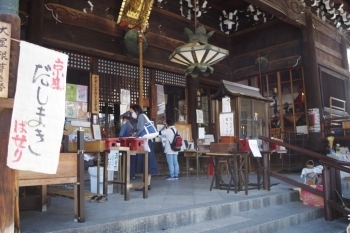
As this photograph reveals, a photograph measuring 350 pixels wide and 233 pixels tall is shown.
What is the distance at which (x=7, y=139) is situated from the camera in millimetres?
3115

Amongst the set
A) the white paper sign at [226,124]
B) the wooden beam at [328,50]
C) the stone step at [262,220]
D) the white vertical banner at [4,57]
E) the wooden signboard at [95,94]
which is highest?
the wooden beam at [328,50]

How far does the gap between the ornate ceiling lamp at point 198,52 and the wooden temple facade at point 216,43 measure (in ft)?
4.31

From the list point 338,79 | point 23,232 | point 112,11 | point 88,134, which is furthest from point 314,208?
point 338,79

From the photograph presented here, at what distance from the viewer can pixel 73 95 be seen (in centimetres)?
842

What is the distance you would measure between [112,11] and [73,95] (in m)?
2.84

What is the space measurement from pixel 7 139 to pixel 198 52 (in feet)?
17.2

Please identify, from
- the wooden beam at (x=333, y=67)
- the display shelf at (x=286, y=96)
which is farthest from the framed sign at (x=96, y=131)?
the wooden beam at (x=333, y=67)

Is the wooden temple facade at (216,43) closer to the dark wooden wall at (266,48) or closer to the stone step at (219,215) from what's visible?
the dark wooden wall at (266,48)

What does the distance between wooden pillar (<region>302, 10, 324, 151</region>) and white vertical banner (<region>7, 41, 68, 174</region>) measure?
9.21 metres

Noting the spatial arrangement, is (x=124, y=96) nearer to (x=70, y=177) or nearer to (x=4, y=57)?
(x=70, y=177)

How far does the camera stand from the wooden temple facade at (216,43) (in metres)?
8.45

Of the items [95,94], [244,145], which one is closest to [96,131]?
[95,94]

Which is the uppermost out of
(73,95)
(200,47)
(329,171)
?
(200,47)

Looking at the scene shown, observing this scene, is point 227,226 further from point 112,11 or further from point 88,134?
point 112,11
